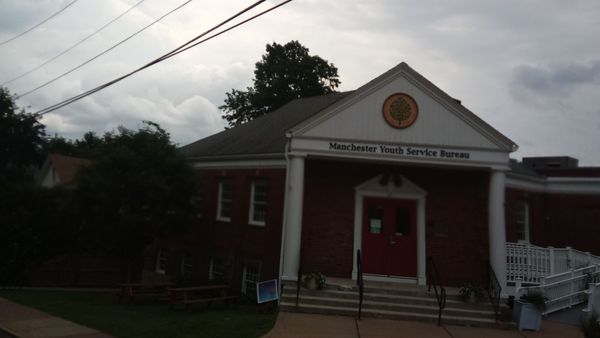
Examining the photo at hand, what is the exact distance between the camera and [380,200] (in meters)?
13.9

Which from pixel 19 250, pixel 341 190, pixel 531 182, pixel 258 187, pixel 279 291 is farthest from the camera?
pixel 531 182

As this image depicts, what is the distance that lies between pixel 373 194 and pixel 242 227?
454cm

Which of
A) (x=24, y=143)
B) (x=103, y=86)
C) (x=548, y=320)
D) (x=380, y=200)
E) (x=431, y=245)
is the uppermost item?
(x=24, y=143)

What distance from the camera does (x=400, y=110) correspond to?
498 inches

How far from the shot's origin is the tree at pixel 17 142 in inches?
1345

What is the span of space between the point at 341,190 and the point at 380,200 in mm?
1177

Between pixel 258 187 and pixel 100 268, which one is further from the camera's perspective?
pixel 100 268

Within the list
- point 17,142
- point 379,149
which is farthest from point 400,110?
point 17,142

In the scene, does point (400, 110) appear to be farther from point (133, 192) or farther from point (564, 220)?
point (564, 220)

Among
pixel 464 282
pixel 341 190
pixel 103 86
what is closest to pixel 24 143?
pixel 103 86

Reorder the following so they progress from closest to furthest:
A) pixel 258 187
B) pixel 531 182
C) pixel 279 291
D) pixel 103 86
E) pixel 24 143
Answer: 1. pixel 279 291
2. pixel 103 86
3. pixel 258 187
4. pixel 531 182
5. pixel 24 143

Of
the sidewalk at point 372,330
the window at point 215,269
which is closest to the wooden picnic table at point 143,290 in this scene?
the window at point 215,269

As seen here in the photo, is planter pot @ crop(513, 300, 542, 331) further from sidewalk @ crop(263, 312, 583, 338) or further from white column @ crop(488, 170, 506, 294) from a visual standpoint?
white column @ crop(488, 170, 506, 294)

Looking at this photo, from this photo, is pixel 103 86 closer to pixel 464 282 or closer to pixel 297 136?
pixel 297 136
